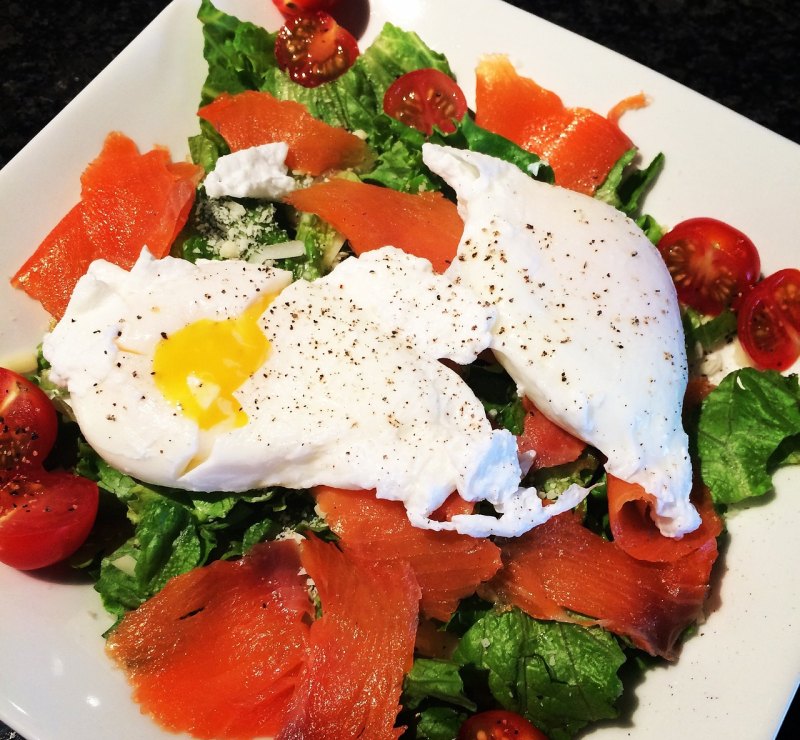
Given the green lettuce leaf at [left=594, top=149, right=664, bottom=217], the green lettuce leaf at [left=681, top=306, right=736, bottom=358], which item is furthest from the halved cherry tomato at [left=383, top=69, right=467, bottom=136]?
the green lettuce leaf at [left=681, top=306, right=736, bottom=358]

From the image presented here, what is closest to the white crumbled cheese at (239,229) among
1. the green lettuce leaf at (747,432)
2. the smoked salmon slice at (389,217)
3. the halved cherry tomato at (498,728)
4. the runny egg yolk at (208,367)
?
the smoked salmon slice at (389,217)

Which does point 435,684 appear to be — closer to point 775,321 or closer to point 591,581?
point 591,581

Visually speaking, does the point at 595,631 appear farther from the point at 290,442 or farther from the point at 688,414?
the point at 290,442

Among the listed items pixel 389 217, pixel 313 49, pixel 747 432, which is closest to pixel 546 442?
pixel 747 432

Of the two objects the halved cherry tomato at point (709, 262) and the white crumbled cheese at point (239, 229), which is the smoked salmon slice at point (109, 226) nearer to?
the white crumbled cheese at point (239, 229)

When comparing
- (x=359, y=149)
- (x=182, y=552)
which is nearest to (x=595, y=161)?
(x=359, y=149)
